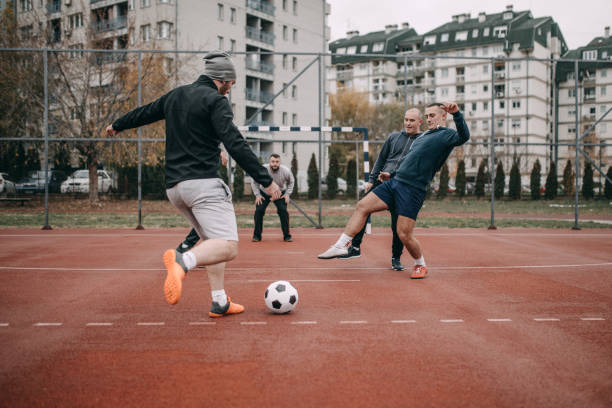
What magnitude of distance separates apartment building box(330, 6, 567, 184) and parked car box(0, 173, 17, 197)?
44.3m

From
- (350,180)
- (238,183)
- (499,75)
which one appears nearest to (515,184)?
(350,180)

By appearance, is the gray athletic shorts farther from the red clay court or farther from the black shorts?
the black shorts

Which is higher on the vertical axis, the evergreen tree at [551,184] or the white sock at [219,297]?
the evergreen tree at [551,184]

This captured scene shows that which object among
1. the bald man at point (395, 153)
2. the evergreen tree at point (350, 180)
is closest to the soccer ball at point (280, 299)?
the bald man at point (395, 153)

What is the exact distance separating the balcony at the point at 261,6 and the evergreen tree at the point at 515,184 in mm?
26290

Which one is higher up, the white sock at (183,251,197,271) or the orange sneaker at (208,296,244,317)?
the white sock at (183,251,197,271)

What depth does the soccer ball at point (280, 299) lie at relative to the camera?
4797 mm

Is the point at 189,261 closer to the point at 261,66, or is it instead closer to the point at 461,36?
the point at 261,66

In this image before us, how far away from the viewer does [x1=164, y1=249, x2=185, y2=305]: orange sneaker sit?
3818 millimetres

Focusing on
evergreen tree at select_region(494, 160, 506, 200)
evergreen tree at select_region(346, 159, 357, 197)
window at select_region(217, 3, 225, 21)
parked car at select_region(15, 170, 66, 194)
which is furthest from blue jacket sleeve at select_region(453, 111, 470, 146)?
window at select_region(217, 3, 225, 21)

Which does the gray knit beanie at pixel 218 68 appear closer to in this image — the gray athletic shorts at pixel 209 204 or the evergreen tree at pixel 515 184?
the gray athletic shorts at pixel 209 204

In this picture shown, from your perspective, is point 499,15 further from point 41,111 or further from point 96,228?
point 96,228

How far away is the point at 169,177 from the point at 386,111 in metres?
47.5

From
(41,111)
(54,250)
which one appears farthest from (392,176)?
(41,111)
